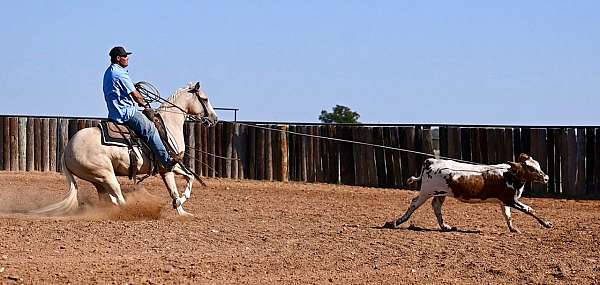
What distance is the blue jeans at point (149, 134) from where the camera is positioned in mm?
14516

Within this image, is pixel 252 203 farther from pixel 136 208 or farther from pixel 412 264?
pixel 412 264

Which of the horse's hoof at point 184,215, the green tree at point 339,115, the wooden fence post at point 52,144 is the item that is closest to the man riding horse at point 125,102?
the horse's hoof at point 184,215

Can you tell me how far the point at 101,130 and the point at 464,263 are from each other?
5519 mm

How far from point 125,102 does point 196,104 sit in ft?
4.99

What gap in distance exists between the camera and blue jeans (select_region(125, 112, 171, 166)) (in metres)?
14.5

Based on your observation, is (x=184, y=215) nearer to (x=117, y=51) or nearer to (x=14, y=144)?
(x=117, y=51)

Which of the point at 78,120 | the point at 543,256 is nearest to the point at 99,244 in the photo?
the point at 543,256

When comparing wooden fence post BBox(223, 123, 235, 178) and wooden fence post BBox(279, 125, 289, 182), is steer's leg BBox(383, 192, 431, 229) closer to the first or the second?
wooden fence post BBox(279, 125, 289, 182)

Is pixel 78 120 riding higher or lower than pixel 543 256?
higher

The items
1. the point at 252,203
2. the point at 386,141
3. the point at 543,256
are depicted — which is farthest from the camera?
the point at 386,141

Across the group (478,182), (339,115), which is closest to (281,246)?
(478,182)

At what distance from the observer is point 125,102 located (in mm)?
14484

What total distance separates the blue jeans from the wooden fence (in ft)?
16.4

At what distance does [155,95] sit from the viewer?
50.8ft
